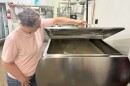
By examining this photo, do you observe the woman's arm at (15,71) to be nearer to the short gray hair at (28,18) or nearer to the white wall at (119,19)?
the short gray hair at (28,18)

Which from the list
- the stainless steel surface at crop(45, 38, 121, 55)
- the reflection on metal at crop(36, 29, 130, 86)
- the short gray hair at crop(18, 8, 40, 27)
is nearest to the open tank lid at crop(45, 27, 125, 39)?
the stainless steel surface at crop(45, 38, 121, 55)

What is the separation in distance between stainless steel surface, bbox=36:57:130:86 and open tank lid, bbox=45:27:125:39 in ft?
1.42

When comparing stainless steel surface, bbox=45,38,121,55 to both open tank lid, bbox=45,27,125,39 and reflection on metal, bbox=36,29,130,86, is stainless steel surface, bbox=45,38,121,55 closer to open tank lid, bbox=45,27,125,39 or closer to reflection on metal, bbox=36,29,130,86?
open tank lid, bbox=45,27,125,39

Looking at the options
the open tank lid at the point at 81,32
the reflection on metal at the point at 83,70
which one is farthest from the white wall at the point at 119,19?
the reflection on metal at the point at 83,70

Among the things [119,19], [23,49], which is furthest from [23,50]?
[119,19]

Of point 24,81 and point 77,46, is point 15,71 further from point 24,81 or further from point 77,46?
point 77,46

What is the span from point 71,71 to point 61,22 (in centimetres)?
74

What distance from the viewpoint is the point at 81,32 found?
155cm

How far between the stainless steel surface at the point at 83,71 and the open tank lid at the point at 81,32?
431mm

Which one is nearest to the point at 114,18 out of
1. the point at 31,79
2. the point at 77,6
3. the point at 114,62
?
the point at 114,62

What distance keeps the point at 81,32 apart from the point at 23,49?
21.5 inches

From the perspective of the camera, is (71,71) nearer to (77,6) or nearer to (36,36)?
(36,36)

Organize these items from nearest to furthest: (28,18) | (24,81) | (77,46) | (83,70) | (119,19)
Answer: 1. (83,70)
2. (28,18)
3. (24,81)
4. (119,19)
5. (77,46)

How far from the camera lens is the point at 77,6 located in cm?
416
